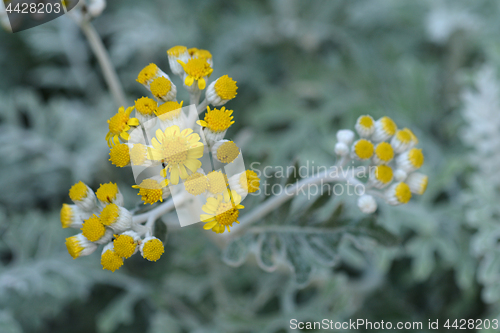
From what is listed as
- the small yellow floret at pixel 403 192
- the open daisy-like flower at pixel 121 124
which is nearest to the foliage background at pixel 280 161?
the small yellow floret at pixel 403 192

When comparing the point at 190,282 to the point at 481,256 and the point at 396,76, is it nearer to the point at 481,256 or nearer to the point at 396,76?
the point at 481,256

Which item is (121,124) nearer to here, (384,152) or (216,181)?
(216,181)

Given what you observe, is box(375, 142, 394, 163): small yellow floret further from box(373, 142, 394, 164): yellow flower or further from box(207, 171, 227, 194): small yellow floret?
box(207, 171, 227, 194): small yellow floret

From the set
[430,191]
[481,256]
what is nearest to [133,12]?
[430,191]

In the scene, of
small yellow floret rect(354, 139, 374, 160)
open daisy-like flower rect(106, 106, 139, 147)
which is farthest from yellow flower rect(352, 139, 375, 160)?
open daisy-like flower rect(106, 106, 139, 147)

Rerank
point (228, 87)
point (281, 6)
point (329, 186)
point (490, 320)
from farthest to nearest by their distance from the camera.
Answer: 1. point (281, 6)
2. point (490, 320)
3. point (329, 186)
4. point (228, 87)

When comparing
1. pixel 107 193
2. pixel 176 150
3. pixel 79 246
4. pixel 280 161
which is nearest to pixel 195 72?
pixel 176 150
